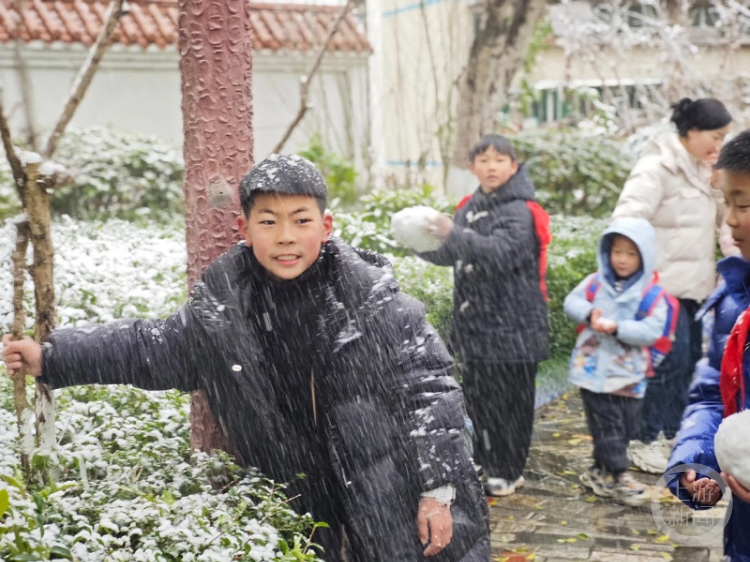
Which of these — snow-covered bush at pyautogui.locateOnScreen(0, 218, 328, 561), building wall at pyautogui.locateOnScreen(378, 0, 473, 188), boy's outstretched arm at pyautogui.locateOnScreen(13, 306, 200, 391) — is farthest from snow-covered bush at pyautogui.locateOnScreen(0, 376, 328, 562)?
building wall at pyautogui.locateOnScreen(378, 0, 473, 188)

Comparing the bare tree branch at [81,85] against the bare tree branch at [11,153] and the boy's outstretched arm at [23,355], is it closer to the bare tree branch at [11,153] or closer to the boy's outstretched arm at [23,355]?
the bare tree branch at [11,153]

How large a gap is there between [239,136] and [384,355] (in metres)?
1.16

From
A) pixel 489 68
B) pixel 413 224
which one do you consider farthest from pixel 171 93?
pixel 413 224

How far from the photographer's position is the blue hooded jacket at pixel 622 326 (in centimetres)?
538

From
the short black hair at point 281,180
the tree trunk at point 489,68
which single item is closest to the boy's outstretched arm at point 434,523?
the short black hair at point 281,180

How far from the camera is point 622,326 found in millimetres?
5367

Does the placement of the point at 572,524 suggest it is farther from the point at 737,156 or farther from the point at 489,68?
the point at 489,68

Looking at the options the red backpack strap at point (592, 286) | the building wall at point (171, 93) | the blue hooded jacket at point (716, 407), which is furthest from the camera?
the building wall at point (171, 93)

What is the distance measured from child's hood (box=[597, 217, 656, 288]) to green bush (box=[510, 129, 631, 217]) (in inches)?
242

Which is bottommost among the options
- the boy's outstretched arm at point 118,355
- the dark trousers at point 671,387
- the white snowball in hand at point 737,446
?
the dark trousers at point 671,387

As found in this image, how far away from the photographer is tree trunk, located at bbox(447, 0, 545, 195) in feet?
34.9

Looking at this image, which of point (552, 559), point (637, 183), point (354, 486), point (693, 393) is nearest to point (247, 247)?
point (354, 486)

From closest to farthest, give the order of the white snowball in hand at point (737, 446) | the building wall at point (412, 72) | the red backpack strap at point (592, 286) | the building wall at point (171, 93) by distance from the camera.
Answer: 1. the white snowball in hand at point (737, 446)
2. the red backpack strap at point (592, 286)
3. the building wall at point (171, 93)
4. the building wall at point (412, 72)

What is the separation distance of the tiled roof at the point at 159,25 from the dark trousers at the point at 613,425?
9041mm
